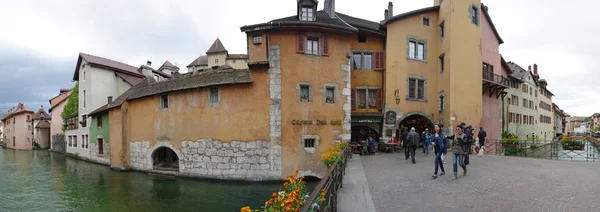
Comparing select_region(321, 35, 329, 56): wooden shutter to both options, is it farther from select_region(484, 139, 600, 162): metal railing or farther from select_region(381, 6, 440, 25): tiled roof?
select_region(484, 139, 600, 162): metal railing

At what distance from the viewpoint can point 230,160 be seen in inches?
691

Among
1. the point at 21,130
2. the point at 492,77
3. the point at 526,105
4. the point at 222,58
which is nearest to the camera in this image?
the point at 492,77

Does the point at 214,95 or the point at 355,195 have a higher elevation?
the point at 214,95

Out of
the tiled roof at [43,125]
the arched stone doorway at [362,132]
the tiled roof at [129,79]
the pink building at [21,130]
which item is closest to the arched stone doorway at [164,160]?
the tiled roof at [129,79]

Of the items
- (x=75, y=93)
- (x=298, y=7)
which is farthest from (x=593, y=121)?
(x=75, y=93)

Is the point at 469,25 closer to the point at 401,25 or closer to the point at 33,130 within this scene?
the point at 401,25

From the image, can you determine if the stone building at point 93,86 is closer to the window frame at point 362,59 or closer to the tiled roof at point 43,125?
the window frame at point 362,59

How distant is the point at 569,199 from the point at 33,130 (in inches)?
2716

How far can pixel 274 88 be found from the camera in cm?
1695

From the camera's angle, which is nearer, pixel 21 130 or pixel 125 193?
pixel 125 193

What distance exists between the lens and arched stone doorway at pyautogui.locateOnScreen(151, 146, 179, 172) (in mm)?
21023

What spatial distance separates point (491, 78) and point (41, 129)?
62.8 metres

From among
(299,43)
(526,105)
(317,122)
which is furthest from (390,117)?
(526,105)

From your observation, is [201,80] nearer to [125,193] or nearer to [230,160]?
[230,160]
